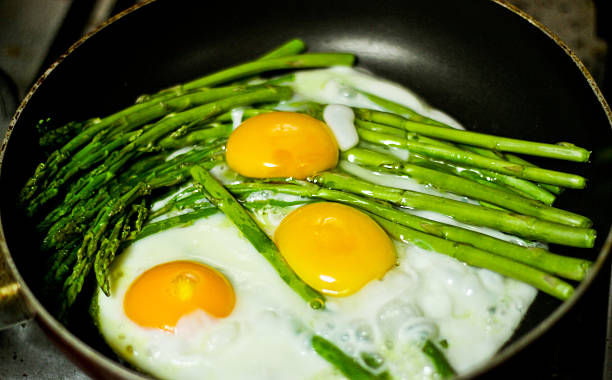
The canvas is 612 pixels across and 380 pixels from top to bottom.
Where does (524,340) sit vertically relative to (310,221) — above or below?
above

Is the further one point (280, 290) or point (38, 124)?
point (38, 124)

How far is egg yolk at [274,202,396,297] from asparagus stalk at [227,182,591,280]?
0.10 meters

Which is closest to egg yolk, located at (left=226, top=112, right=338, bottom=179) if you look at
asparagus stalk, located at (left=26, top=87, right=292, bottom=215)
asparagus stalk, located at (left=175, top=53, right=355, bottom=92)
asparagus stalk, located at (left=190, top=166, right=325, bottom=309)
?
asparagus stalk, located at (left=190, top=166, right=325, bottom=309)

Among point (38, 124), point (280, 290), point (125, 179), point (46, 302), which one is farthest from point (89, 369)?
point (38, 124)

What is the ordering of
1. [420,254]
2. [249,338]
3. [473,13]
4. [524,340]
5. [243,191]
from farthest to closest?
1. [473,13]
2. [243,191]
3. [420,254]
4. [249,338]
5. [524,340]

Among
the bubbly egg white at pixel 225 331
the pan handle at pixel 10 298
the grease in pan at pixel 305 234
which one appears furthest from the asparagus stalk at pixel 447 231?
the pan handle at pixel 10 298

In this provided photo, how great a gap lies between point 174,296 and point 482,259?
3.91ft

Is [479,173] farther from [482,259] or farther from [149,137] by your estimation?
[149,137]

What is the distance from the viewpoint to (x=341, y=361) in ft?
7.06

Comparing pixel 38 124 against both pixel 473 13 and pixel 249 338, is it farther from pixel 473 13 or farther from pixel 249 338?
pixel 473 13

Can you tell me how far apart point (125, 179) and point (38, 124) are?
→ 45 cm

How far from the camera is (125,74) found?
10.3ft

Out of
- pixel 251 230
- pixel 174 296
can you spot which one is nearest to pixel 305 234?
pixel 251 230

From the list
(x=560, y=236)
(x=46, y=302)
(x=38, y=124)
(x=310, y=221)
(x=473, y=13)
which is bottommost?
(x=46, y=302)
